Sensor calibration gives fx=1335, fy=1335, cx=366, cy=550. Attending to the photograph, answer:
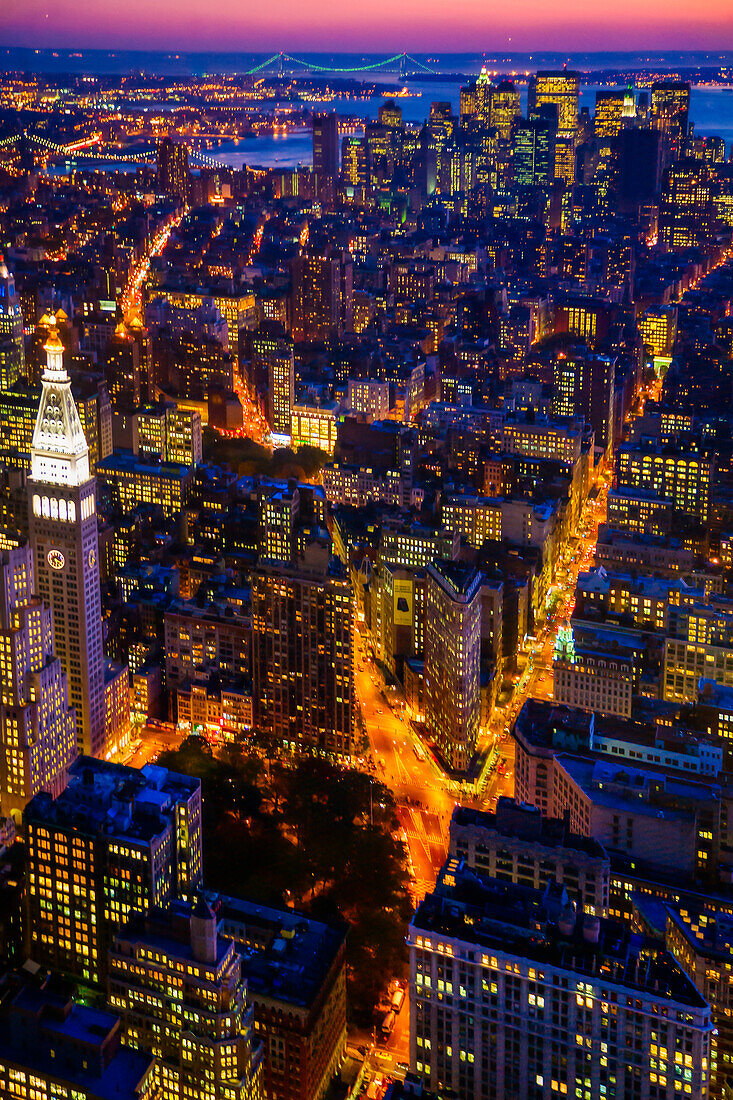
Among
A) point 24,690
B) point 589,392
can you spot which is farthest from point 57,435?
point 589,392

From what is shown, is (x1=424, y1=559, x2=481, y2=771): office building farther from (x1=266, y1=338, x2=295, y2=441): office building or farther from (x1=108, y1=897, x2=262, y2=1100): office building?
(x1=266, y1=338, x2=295, y2=441): office building

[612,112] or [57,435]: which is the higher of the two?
[612,112]

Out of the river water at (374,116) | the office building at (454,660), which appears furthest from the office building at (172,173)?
the office building at (454,660)

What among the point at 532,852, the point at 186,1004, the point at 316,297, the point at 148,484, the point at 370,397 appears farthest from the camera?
the point at 316,297

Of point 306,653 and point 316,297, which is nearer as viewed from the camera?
point 306,653

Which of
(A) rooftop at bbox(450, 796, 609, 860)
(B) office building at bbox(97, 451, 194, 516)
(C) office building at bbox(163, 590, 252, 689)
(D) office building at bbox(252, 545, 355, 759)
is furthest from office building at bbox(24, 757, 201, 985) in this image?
(B) office building at bbox(97, 451, 194, 516)

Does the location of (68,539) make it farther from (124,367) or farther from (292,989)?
(124,367)

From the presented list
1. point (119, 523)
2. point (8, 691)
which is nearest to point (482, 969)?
point (8, 691)
